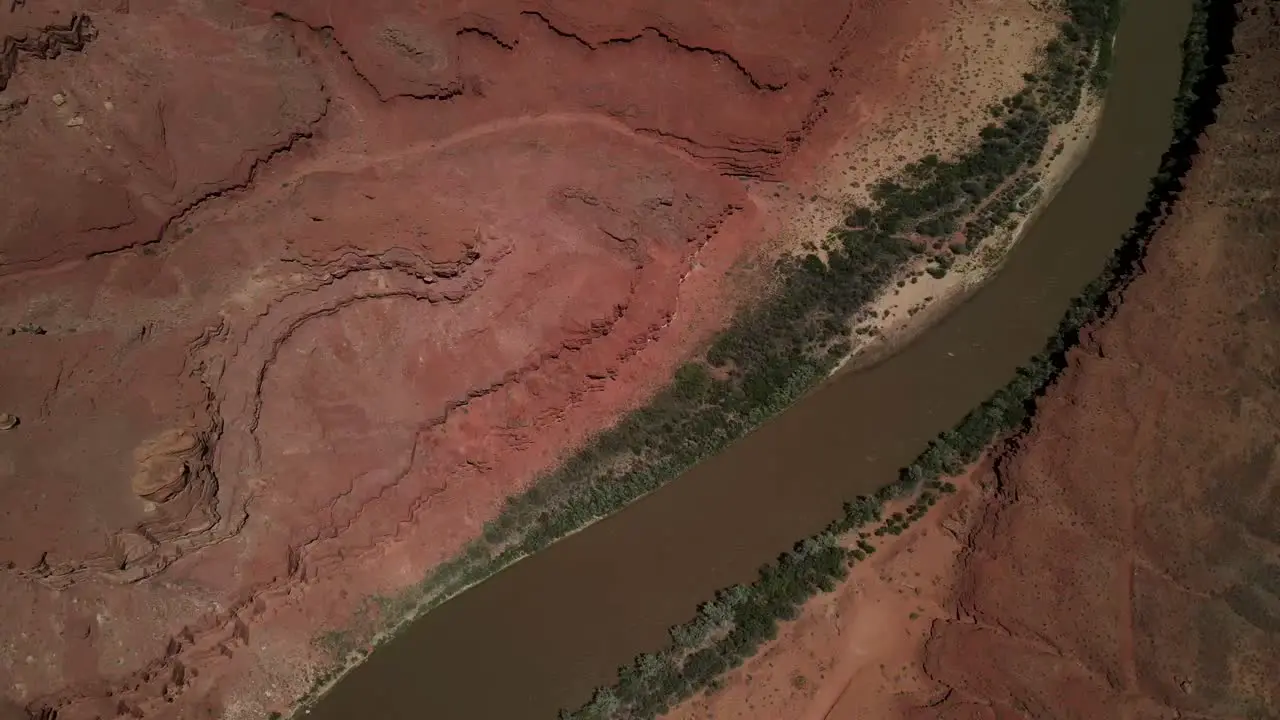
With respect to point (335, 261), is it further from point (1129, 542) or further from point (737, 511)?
point (1129, 542)

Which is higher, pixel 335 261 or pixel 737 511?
pixel 335 261

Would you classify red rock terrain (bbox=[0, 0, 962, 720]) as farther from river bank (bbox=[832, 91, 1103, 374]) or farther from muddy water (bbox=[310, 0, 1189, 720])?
river bank (bbox=[832, 91, 1103, 374])

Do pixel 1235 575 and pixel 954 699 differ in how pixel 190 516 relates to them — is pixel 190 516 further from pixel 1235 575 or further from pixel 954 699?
pixel 1235 575

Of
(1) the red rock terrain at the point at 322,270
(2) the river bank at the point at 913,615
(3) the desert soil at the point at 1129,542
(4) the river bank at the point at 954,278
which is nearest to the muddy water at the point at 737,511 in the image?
(4) the river bank at the point at 954,278

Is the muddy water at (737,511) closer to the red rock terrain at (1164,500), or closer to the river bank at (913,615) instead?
the river bank at (913,615)

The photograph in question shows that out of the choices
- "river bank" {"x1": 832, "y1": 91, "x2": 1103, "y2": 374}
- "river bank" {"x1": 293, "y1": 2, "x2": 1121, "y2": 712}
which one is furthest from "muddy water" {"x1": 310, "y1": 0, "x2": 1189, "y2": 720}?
"river bank" {"x1": 293, "y1": 2, "x2": 1121, "y2": 712}

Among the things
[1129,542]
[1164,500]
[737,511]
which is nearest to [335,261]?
[737,511]
